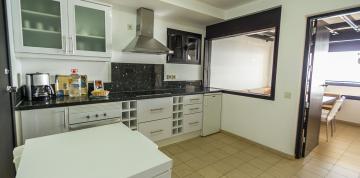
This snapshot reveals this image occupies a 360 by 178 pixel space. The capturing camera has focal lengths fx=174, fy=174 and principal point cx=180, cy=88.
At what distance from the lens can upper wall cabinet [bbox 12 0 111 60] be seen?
5.87ft

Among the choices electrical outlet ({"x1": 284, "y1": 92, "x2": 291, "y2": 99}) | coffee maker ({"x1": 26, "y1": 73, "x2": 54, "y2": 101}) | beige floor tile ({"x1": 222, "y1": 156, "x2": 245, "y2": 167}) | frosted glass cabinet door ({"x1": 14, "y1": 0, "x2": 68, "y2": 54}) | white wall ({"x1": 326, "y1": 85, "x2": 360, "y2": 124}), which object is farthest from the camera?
white wall ({"x1": 326, "y1": 85, "x2": 360, "y2": 124})

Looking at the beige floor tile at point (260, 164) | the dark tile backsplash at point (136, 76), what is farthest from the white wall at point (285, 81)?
the dark tile backsplash at point (136, 76)

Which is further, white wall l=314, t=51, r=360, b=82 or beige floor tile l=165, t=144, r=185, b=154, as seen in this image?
white wall l=314, t=51, r=360, b=82

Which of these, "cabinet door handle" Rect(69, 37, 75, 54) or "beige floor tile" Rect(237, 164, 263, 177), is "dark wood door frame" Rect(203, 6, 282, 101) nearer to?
"beige floor tile" Rect(237, 164, 263, 177)

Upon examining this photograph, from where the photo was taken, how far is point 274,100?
8.47 ft

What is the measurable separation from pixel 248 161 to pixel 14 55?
9.81 feet

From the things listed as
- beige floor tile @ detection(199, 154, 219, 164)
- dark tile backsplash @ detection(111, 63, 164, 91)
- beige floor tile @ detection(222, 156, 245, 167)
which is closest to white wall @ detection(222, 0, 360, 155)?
beige floor tile @ detection(222, 156, 245, 167)

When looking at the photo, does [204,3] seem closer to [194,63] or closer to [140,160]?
[194,63]

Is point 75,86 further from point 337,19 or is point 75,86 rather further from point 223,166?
point 337,19

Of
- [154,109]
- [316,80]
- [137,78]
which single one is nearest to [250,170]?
[154,109]

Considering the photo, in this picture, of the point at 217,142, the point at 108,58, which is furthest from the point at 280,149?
the point at 108,58

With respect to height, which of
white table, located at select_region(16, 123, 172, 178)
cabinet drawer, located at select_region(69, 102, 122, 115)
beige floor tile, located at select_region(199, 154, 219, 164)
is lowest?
beige floor tile, located at select_region(199, 154, 219, 164)

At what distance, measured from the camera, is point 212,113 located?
3.23 metres

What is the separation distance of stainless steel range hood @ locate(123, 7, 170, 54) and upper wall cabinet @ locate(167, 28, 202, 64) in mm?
527
